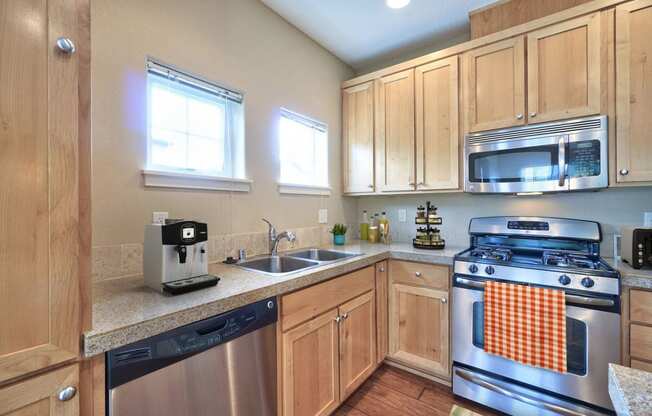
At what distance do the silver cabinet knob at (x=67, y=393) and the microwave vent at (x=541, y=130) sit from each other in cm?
240

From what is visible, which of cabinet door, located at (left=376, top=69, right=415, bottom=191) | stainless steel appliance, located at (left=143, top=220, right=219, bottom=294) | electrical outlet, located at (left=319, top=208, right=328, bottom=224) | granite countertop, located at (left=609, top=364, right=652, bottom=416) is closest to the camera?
granite countertop, located at (left=609, top=364, right=652, bottom=416)

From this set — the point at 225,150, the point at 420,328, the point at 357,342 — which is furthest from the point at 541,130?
the point at 225,150

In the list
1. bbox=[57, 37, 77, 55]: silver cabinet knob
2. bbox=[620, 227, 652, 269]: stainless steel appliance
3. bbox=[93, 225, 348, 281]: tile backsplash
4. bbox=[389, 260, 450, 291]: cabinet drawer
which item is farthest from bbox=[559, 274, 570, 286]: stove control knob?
bbox=[57, 37, 77, 55]: silver cabinet knob

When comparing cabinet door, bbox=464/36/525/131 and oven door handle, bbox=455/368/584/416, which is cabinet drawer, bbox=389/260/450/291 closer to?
oven door handle, bbox=455/368/584/416

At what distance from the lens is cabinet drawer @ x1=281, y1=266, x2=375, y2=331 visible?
1.33 m

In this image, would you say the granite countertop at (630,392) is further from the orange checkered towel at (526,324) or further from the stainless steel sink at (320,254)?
the stainless steel sink at (320,254)

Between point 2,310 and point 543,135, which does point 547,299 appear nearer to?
point 543,135

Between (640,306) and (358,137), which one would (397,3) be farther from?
(640,306)

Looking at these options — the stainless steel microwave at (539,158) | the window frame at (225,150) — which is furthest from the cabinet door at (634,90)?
the window frame at (225,150)

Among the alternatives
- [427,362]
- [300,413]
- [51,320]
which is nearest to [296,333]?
[300,413]

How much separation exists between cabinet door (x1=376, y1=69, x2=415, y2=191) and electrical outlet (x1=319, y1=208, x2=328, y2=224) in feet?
1.82

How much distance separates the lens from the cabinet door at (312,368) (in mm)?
1332

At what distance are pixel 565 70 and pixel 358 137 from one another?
153cm

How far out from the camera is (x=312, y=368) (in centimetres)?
147
